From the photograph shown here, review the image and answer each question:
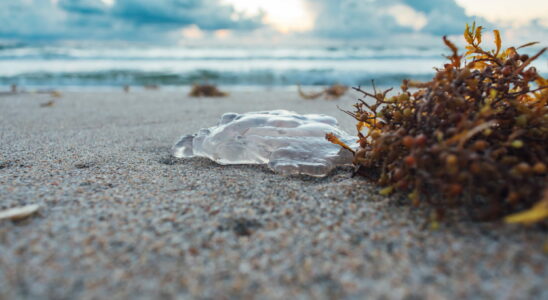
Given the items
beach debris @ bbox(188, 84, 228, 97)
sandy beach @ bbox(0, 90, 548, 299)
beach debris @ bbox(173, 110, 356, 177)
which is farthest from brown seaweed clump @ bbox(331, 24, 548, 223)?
beach debris @ bbox(188, 84, 228, 97)

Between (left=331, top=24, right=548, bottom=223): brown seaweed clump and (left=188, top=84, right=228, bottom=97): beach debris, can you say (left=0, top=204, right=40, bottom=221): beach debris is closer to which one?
(left=331, top=24, right=548, bottom=223): brown seaweed clump

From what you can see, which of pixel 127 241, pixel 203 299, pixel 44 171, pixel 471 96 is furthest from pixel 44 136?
pixel 471 96

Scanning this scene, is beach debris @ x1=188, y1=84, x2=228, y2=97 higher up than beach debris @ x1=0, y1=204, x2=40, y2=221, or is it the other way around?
beach debris @ x1=188, y1=84, x2=228, y2=97

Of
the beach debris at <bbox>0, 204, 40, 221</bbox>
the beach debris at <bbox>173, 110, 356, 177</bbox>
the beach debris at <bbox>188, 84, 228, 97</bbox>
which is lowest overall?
the beach debris at <bbox>0, 204, 40, 221</bbox>

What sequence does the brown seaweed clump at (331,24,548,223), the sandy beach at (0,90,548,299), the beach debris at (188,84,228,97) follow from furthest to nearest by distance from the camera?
the beach debris at (188,84,228,97), the brown seaweed clump at (331,24,548,223), the sandy beach at (0,90,548,299)

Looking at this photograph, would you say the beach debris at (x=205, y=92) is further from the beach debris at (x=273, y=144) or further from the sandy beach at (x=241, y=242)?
the sandy beach at (x=241, y=242)

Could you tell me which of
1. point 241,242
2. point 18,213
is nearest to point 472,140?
point 241,242

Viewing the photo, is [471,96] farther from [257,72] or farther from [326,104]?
[257,72]
